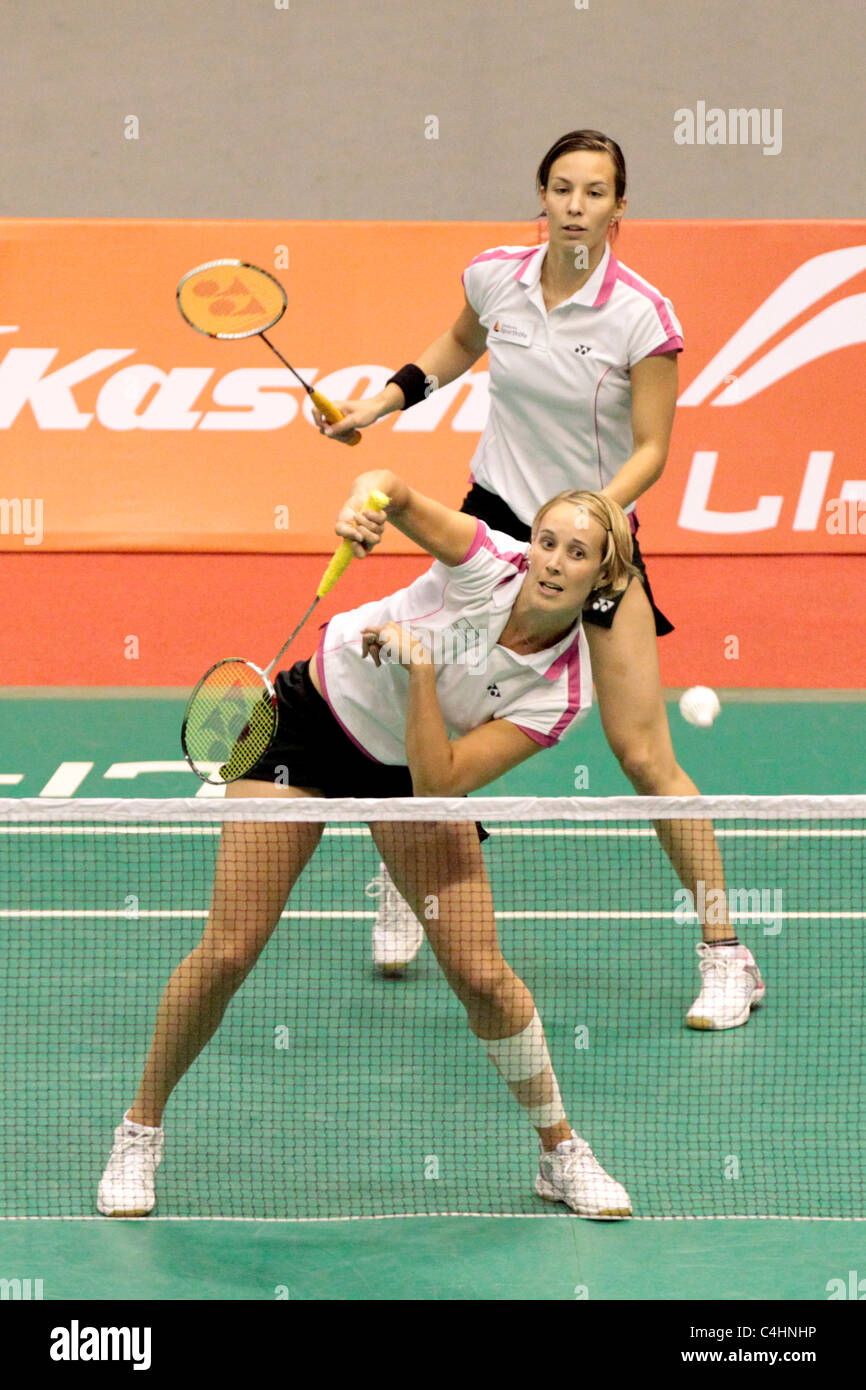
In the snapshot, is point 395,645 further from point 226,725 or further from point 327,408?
point 327,408

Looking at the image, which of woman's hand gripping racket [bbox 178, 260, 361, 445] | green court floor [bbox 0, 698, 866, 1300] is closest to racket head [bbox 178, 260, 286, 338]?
woman's hand gripping racket [bbox 178, 260, 361, 445]

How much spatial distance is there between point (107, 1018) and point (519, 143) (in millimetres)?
8541

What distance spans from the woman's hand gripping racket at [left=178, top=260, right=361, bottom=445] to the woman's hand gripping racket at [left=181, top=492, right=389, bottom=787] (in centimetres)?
89

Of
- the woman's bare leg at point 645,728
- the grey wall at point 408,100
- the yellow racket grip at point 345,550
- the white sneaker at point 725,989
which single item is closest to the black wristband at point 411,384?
the woman's bare leg at point 645,728

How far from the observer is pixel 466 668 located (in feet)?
Result: 12.3

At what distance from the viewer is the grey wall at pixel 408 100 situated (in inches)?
463

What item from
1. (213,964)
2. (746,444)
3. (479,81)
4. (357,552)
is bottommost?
(213,964)

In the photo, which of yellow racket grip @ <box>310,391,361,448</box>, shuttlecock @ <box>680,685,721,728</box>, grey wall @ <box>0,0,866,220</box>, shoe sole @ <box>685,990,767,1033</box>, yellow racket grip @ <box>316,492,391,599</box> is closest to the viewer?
yellow racket grip @ <box>316,492,391,599</box>

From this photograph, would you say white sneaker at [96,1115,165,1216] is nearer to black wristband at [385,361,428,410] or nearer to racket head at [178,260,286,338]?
racket head at [178,260,286,338]

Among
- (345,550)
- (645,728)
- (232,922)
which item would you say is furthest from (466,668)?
(645,728)

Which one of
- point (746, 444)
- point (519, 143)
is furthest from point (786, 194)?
point (746, 444)

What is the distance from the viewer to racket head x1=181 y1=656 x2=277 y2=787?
153 inches
